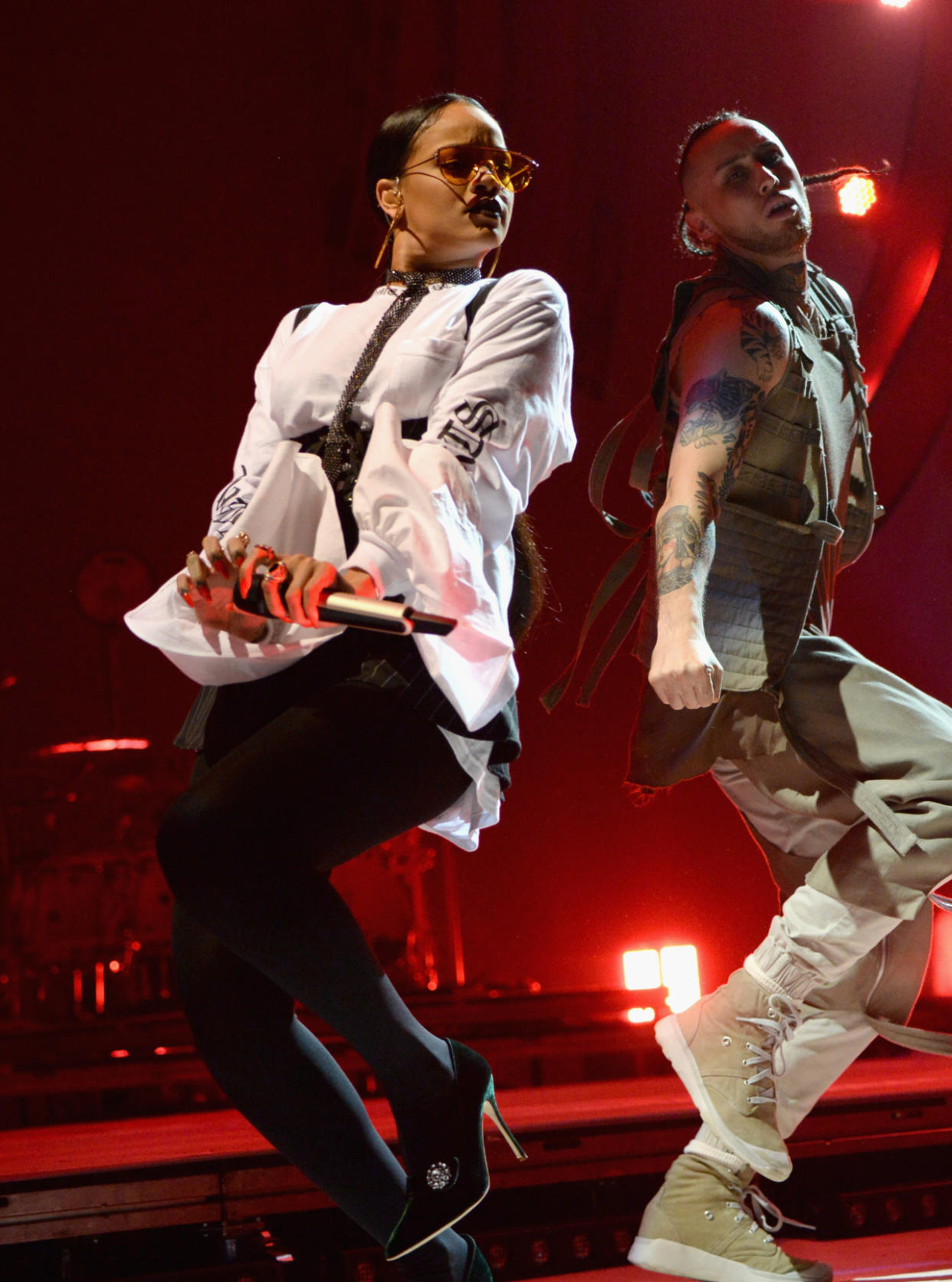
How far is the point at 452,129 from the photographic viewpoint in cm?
166

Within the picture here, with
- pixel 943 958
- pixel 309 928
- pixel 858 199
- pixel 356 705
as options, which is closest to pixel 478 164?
pixel 356 705

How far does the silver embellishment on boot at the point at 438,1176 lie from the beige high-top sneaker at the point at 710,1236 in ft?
1.57

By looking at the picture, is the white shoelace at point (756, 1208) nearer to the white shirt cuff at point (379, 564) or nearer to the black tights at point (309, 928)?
the black tights at point (309, 928)

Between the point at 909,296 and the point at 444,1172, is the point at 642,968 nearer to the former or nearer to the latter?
the point at 909,296

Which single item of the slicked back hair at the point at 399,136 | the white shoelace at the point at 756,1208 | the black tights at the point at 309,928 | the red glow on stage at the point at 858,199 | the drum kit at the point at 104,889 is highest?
the red glow on stage at the point at 858,199

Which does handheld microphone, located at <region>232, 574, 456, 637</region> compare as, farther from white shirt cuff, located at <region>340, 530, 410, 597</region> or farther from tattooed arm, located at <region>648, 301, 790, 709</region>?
tattooed arm, located at <region>648, 301, 790, 709</region>

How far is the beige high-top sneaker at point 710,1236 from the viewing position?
1528 mm

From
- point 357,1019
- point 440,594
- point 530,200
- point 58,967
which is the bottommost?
point 58,967

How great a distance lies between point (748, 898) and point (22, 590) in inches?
140

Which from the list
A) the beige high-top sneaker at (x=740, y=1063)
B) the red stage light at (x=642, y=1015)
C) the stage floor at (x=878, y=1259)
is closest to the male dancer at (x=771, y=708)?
the beige high-top sneaker at (x=740, y=1063)

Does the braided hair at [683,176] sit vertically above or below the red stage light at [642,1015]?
above

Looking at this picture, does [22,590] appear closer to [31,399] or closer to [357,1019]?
[31,399]

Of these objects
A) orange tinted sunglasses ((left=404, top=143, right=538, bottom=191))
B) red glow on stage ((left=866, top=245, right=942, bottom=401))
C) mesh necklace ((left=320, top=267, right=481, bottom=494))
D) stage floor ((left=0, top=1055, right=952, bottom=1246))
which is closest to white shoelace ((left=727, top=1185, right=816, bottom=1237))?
stage floor ((left=0, top=1055, right=952, bottom=1246))

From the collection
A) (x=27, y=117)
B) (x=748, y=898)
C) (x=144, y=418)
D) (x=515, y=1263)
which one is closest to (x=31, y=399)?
(x=144, y=418)
